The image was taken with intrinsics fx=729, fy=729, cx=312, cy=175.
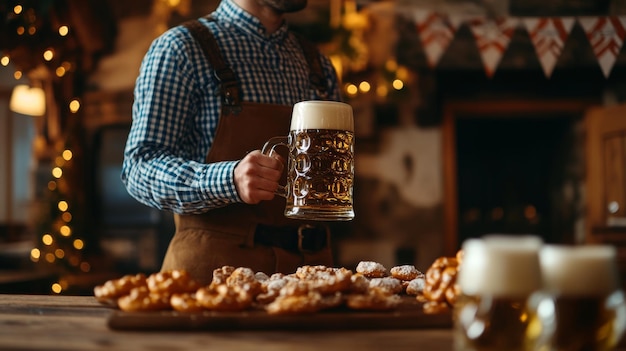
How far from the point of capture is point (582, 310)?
0.82m

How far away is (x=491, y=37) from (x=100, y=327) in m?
2.84

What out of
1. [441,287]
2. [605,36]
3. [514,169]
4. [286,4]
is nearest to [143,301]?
[441,287]

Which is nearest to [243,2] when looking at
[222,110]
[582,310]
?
[222,110]

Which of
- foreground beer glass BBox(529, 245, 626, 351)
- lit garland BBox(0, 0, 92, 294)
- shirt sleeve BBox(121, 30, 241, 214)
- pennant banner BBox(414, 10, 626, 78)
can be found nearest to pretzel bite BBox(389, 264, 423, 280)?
shirt sleeve BBox(121, 30, 241, 214)

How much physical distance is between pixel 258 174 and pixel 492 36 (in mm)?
2330

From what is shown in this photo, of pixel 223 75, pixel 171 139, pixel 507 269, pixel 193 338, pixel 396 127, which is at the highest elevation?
pixel 396 127

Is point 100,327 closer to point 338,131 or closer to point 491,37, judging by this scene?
point 338,131

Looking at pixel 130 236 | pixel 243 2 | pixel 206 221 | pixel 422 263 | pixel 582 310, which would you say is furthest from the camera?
pixel 130 236

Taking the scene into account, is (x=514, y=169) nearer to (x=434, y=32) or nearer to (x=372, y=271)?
(x=434, y=32)

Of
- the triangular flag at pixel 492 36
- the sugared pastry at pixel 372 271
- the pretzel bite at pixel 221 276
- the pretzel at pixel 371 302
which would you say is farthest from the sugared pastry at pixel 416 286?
the triangular flag at pixel 492 36

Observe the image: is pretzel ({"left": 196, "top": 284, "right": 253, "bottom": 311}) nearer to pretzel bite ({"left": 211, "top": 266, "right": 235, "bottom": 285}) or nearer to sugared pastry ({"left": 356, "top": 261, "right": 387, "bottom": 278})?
pretzel bite ({"left": 211, "top": 266, "right": 235, "bottom": 285})

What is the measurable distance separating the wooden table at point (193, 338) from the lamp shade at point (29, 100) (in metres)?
4.24

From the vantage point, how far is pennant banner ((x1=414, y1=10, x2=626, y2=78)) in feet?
9.74

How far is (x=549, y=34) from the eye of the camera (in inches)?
128
